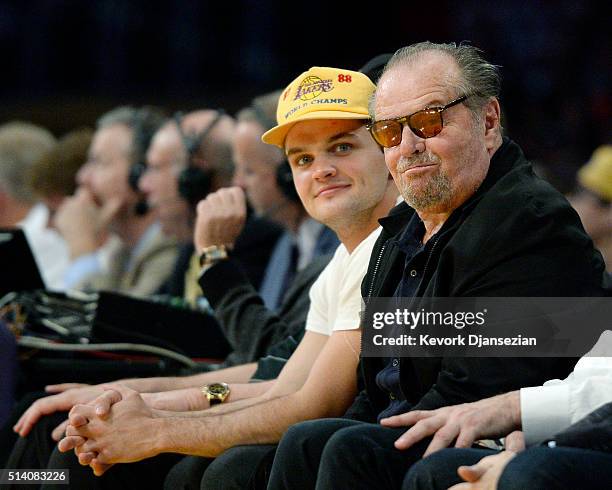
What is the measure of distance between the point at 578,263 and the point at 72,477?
1.55 m

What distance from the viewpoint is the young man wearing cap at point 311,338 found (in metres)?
3.04

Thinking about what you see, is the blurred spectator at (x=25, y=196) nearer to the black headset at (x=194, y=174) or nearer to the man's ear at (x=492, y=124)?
the black headset at (x=194, y=174)

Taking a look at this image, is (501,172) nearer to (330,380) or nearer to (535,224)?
(535,224)

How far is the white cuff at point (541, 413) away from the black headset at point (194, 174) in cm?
293

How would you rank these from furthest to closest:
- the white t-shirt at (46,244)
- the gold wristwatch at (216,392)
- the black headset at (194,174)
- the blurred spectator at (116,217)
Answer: the white t-shirt at (46,244) < the blurred spectator at (116,217) < the black headset at (194,174) < the gold wristwatch at (216,392)

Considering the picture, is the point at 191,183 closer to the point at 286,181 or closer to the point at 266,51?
the point at 286,181

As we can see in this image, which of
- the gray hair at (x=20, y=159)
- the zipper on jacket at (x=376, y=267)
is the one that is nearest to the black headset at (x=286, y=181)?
the zipper on jacket at (x=376, y=267)

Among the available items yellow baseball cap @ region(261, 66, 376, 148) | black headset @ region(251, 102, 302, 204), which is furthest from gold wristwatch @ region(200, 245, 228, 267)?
yellow baseball cap @ region(261, 66, 376, 148)

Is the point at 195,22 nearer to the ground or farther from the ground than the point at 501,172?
farther from the ground

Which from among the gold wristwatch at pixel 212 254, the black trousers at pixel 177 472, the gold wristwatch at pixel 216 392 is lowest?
the black trousers at pixel 177 472

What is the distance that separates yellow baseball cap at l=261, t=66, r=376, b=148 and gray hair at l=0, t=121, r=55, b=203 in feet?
13.5

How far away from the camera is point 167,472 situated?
3.43 m

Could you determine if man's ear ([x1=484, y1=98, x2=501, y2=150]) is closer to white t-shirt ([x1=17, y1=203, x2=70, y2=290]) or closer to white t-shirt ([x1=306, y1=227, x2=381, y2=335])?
white t-shirt ([x1=306, y1=227, x2=381, y2=335])

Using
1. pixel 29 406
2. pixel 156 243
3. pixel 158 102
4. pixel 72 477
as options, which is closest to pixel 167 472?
pixel 72 477
